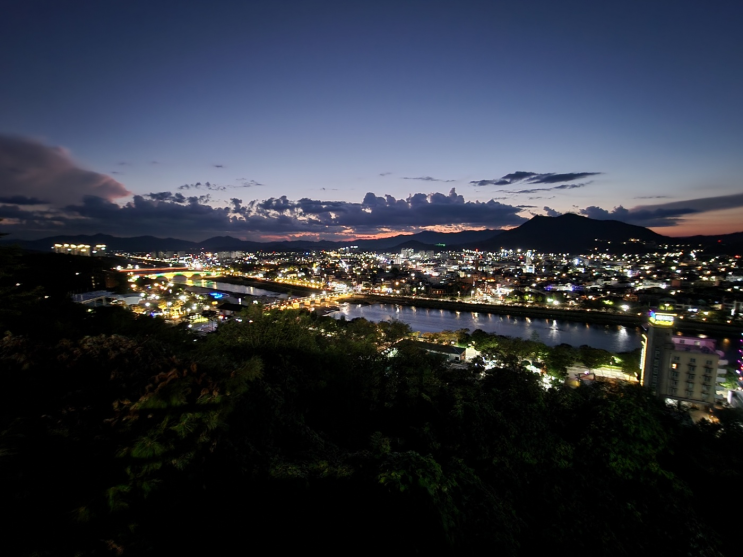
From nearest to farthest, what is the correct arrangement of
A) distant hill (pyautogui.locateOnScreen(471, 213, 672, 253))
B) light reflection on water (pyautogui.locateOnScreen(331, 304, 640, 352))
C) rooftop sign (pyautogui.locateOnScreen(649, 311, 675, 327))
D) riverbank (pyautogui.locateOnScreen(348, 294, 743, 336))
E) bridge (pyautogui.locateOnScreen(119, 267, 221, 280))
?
rooftop sign (pyautogui.locateOnScreen(649, 311, 675, 327)) < light reflection on water (pyautogui.locateOnScreen(331, 304, 640, 352)) < riverbank (pyautogui.locateOnScreen(348, 294, 743, 336)) < bridge (pyautogui.locateOnScreen(119, 267, 221, 280)) < distant hill (pyautogui.locateOnScreen(471, 213, 672, 253))

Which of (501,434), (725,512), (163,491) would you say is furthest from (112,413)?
(725,512)

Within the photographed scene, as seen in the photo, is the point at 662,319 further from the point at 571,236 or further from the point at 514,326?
the point at 571,236

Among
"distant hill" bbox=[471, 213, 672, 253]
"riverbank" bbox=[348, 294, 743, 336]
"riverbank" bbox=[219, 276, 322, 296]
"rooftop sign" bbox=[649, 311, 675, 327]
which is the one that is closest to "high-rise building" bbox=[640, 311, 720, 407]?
"rooftop sign" bbox=[649, 311, 675, 327]

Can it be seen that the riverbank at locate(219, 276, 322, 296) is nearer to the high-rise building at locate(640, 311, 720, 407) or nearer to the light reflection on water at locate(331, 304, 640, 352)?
the light reflection on water at locate(331, 304, 640, 352)

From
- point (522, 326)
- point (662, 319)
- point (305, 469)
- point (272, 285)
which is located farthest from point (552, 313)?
point (272, 285)

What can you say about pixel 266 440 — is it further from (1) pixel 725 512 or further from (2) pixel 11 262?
(2) pixel 11 262
